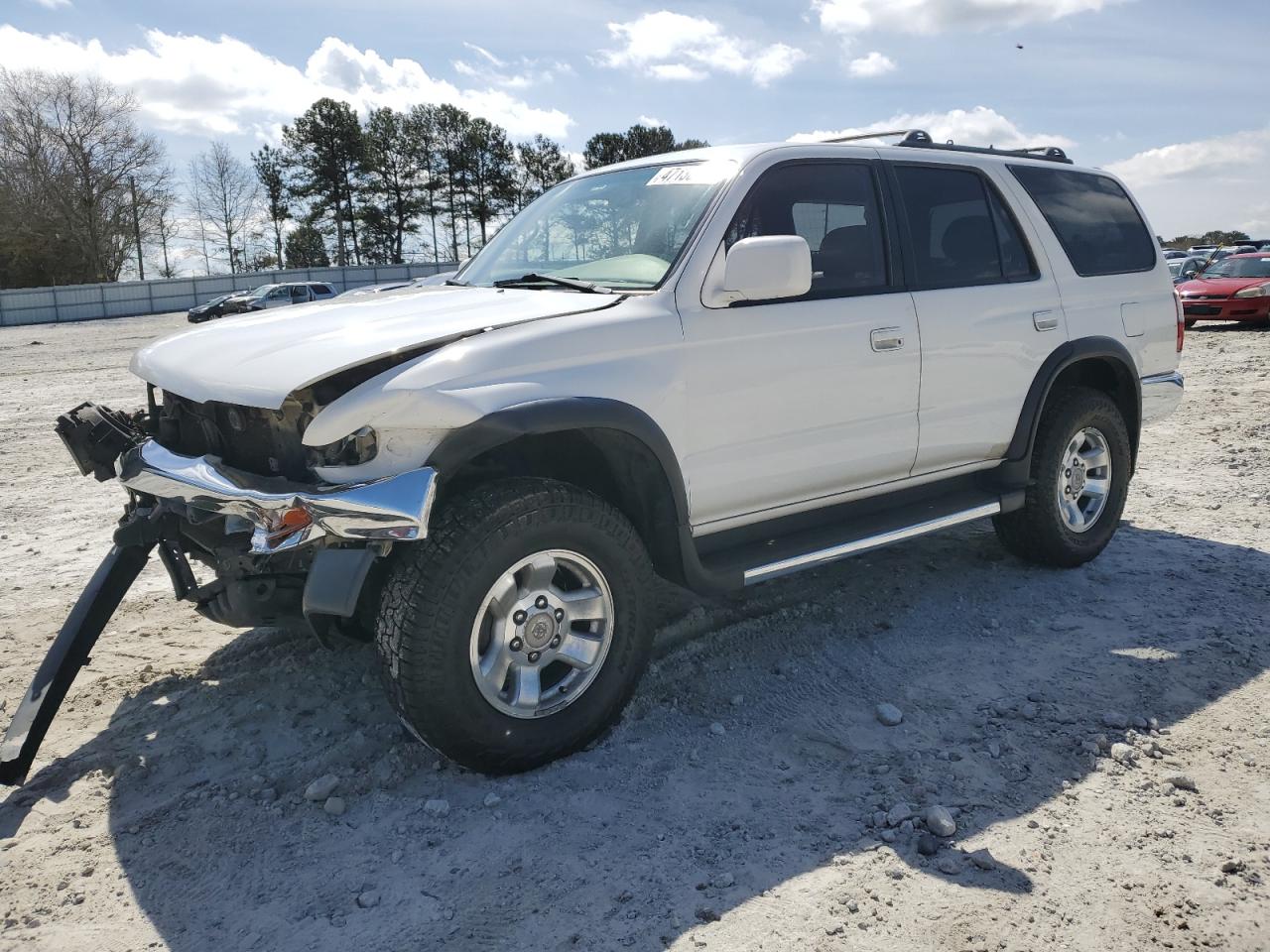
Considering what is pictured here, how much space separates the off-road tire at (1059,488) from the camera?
4.89m

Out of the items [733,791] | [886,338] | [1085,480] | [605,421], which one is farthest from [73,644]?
[1085,480]

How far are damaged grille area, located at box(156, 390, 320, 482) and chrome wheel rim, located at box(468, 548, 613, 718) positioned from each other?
29.6 inches

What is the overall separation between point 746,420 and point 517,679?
1266 millimetres

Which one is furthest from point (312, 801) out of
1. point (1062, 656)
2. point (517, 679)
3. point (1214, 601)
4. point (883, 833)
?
point (1214, 601)

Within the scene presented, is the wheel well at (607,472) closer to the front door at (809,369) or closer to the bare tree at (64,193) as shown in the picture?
the front door at (809,369)

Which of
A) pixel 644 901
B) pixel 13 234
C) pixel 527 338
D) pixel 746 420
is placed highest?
pixel 13 234

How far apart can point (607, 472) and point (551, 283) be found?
33.0 inches

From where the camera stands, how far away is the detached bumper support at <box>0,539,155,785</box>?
3213mm

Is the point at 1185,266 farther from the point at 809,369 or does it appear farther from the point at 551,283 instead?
the point at 551,283

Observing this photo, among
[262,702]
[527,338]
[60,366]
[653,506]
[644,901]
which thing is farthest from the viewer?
[60,366]

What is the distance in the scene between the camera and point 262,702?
12.5 feet

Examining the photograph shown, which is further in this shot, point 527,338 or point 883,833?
point 527,338

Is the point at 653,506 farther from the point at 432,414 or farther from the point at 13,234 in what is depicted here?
the point at 13,234

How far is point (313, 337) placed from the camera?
3.20 m
